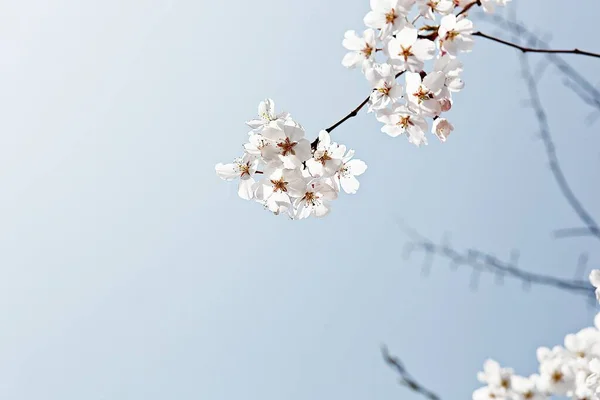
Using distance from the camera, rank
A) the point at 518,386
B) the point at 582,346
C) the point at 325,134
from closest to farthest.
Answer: the point at 325,134 → the point at 582,346 → the point at 518,386

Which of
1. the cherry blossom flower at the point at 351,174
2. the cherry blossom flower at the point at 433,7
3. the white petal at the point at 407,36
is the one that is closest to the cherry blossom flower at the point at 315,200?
the cherry blossom flower at the point at 351,174

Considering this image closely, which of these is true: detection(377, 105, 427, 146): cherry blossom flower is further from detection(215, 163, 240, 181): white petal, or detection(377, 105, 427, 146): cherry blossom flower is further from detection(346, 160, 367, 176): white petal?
detection(215, 163, 240, 181): white petal

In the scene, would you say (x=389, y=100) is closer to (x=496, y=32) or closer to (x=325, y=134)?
(x=325, y=134)

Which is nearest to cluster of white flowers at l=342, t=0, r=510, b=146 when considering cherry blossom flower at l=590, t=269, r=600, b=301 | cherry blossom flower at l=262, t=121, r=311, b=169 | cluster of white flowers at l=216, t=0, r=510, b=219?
cluster of white flowers at l=216, t=0, r=510, b=219

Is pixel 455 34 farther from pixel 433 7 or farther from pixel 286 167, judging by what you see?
pixel 286 167

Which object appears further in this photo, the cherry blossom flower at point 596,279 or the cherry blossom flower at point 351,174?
the cherry blossom flower at point 596,279

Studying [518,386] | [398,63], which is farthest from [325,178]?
[518,386]

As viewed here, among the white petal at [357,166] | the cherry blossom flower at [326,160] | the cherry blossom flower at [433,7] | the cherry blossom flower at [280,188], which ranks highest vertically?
the cherry blossom flower at [433,7]

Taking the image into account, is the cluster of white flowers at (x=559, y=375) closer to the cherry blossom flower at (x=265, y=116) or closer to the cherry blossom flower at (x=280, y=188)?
the cherry blossom flower at (x=280, y=188)

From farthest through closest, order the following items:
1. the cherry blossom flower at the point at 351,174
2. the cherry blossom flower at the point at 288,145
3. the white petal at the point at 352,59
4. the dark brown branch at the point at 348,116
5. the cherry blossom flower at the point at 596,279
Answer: the cherry blossom flower at the point at 596,279
the cherry blossom flower at the point at 351,174
the white petal at the point at 352,59
the cherry blossom flower at the point at 288,145
the dark brown branch at the point at 348,116
